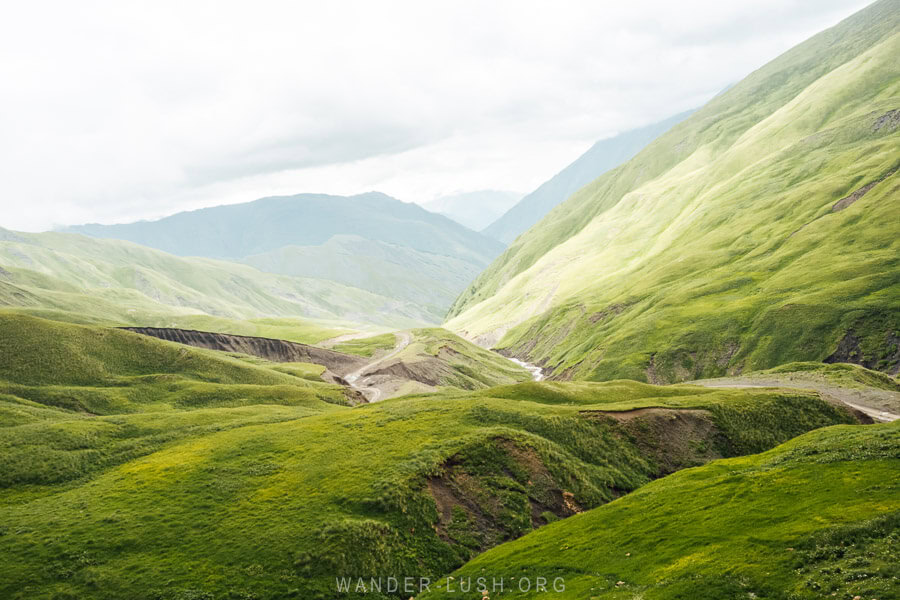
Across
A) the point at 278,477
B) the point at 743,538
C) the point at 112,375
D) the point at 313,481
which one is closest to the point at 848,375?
the point at 743,538

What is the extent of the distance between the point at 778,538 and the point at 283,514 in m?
37.6

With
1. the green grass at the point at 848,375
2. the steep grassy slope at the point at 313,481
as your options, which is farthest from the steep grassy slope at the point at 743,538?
the green grass at the point at 848,375

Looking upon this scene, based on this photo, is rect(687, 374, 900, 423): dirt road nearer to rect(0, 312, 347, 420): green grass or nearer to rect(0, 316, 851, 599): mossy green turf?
rect(0, 316, 851, 599): mossy green turf

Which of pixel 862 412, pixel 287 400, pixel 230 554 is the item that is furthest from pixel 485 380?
pixel 230 554

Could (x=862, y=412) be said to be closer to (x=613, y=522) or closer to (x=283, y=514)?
(x=613, y=522)

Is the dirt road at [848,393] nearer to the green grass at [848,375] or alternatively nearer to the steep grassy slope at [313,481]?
the green grass at [848,375]

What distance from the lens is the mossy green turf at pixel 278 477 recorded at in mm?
39500

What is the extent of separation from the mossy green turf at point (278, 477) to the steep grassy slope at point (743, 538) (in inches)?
366

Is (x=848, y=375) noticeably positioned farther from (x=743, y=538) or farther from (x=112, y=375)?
(x=112, y=375)

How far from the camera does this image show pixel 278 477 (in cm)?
5325

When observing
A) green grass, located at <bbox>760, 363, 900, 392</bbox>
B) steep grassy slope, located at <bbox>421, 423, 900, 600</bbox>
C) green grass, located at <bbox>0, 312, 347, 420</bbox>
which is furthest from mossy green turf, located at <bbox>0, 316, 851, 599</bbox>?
green grass, located at <bbox>760, 363, 900, 392</bbox>

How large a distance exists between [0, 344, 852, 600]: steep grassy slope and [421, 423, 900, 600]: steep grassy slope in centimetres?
800

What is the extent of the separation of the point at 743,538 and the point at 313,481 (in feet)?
124

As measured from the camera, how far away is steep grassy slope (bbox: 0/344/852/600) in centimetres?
3966
